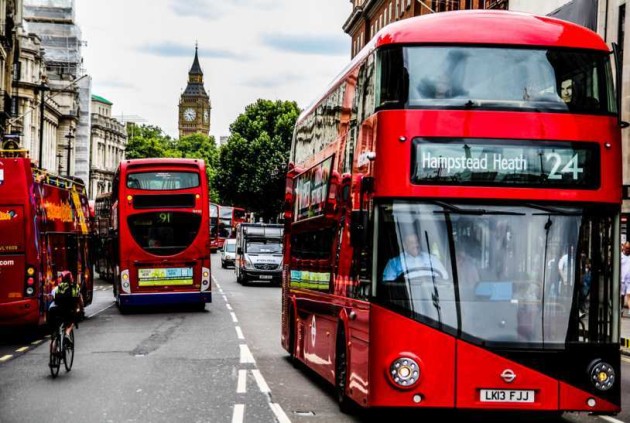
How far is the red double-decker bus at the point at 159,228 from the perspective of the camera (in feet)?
93.7

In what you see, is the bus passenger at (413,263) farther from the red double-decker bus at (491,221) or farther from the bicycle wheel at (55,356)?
the bicycle wheel at (55,356)

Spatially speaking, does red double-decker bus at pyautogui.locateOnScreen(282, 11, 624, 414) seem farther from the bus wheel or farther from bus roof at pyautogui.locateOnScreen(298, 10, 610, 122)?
the bus wheel

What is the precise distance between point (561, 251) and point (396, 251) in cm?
137

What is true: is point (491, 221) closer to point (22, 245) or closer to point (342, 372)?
point (342, 372)

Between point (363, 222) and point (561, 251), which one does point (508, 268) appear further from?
point (363, 222)

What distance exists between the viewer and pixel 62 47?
341 ft

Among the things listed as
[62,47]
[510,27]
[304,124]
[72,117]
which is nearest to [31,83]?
[62,47]

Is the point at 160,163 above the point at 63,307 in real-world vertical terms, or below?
above

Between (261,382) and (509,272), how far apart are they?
5575 mm

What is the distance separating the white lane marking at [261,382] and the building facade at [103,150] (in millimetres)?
120574

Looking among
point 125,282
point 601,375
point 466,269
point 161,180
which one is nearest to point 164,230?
point 161,180

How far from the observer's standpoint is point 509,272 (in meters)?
9.41

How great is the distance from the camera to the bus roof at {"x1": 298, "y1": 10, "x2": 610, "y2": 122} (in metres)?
9.80

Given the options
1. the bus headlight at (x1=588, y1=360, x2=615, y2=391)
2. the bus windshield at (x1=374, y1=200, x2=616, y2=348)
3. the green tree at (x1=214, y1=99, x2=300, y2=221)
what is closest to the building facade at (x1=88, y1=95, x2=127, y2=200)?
the green tree at (x1=214, y1=99, x2=300, y2=221)
